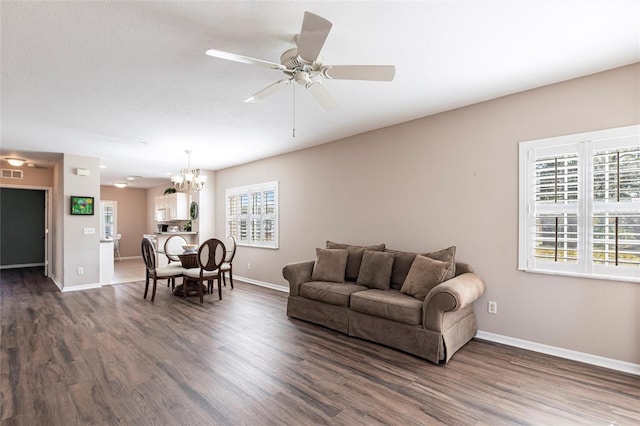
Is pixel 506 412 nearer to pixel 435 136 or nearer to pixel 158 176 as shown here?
pixel 435 136

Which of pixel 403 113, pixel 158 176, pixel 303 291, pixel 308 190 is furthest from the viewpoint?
pixel 158 176

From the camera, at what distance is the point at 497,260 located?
3.31m

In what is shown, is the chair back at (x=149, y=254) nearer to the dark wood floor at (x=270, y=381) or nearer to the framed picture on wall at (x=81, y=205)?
the dark wood floor at (x=270, y=381)

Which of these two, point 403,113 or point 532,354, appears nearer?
point 532,354

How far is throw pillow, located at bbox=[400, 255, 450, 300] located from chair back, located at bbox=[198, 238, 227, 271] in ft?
10.3

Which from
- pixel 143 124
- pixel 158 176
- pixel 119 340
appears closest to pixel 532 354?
pixel 119 340

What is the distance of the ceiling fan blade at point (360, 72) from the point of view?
2018 millimetres

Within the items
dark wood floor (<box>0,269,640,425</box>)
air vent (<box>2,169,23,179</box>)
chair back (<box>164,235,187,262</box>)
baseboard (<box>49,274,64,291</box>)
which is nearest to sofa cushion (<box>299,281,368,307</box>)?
dark wood floor (<box>0,269,640,425</box>)

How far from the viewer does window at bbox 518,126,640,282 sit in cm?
264

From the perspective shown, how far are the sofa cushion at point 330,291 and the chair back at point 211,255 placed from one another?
1833 mm

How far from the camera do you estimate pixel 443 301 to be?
275 centimetres

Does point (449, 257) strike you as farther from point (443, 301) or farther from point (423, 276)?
point (443, 301)

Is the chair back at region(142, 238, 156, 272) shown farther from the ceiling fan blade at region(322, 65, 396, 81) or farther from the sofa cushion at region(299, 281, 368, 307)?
the ceiling fan blade at region(322, 65, 396, 81)

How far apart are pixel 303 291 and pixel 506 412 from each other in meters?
2.44
